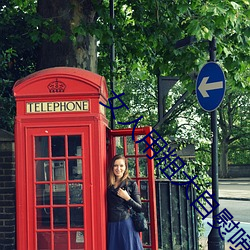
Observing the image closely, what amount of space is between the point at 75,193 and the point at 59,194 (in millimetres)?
173

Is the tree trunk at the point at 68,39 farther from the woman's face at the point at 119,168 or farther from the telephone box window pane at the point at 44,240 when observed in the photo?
the telephone box window pane at the point at 44,240

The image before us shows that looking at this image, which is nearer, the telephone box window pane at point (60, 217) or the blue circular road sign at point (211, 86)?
the telephone box window pane at point (60, 217)

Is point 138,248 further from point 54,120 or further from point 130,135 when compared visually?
point 54,120

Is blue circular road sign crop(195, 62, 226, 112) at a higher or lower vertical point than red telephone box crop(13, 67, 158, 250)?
higher

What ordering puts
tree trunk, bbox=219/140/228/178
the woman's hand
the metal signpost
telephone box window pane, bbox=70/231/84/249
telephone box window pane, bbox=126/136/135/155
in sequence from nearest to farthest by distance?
telephone box window pane, bbox=70/231/84/249, the woman's hand, telephone box window pane, bbox=126/136/135/155, the metal signpost, tree trunk, bbox=219/140/228/178

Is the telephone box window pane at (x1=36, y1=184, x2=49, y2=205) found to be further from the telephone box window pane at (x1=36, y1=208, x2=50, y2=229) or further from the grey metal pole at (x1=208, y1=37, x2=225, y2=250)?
the grey metal pole at (x1=208, y1=37, x2=225, y2=250)

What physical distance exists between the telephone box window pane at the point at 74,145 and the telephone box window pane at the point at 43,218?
0.68 metres

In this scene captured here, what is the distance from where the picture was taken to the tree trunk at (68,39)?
819cm

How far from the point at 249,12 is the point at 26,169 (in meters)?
3.77

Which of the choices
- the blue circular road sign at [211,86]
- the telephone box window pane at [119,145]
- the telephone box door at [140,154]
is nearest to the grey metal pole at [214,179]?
the blue circular road sign at [211,86]

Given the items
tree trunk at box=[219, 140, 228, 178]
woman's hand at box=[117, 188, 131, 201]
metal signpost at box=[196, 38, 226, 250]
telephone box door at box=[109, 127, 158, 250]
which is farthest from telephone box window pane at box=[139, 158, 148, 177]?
tree trunk at box=[219, 140, 228, 178]

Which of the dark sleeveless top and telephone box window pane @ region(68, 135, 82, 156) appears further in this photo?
the dark sleeveless top

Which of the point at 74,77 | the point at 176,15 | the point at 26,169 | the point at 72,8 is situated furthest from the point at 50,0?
the point at 26,169

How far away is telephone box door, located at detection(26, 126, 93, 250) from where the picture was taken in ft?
18.6
